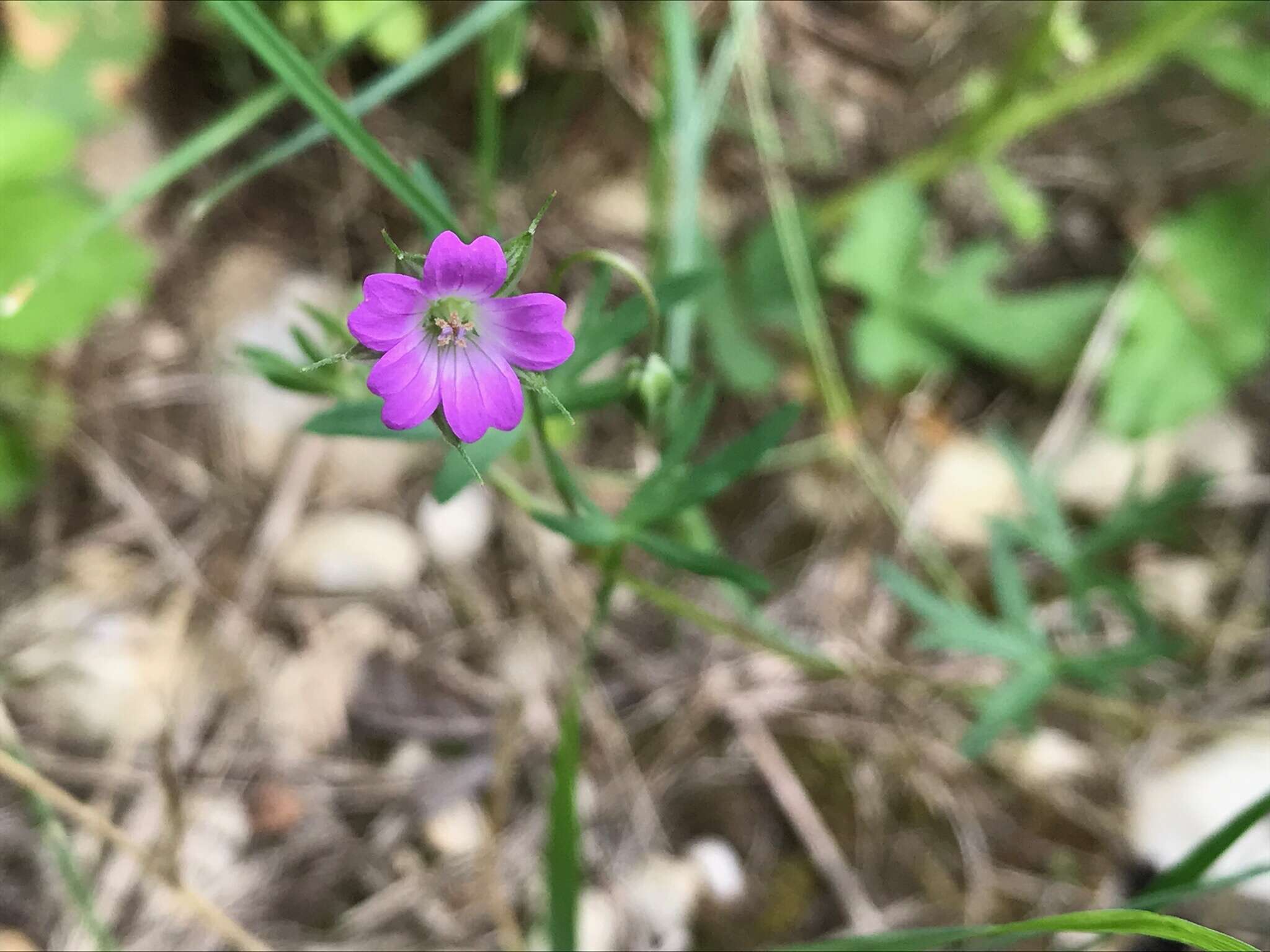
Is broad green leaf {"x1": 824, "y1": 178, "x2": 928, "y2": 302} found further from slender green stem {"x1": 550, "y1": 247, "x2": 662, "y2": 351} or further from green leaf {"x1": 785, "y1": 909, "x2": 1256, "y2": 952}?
green leaf {"x1": 785, "y1": 909, "x2": 1256, "y2": 952}

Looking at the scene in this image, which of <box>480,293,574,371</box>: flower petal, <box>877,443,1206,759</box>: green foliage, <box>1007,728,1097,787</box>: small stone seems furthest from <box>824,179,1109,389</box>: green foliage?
<box>480,293,574,371</box>: flower petal

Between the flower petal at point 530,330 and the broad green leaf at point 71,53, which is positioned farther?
the broad green leaf at point 71,53

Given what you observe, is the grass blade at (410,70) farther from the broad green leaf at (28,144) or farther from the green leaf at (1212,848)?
the green leaf at (1212,848)

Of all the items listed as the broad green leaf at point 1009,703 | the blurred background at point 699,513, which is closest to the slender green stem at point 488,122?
the blurred background at point 699,513

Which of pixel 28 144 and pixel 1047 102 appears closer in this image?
pixel 28 144

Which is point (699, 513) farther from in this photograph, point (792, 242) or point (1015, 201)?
point (1015, 201)

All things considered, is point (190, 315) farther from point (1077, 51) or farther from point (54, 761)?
point (1077, 51)

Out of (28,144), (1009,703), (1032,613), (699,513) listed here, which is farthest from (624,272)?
(1032,613)
